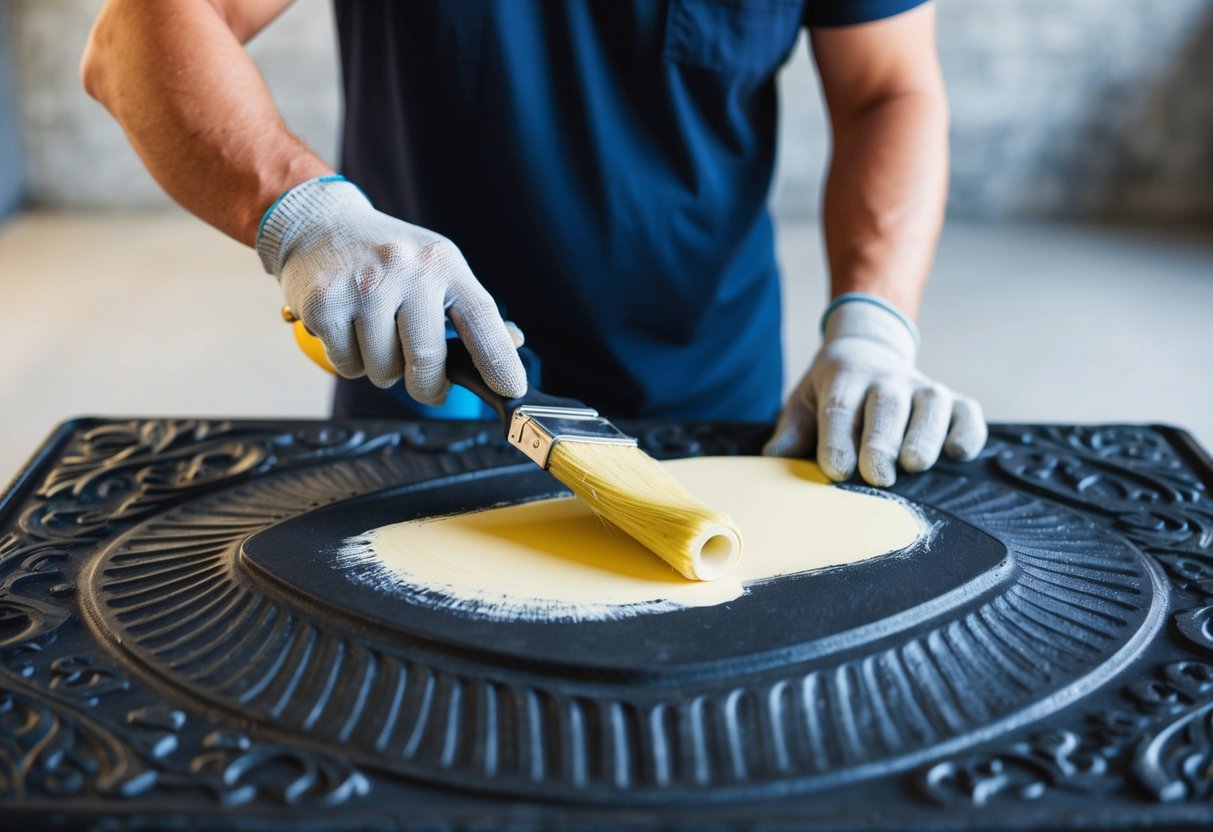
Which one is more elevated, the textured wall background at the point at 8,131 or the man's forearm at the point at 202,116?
the man's forearm at the point at 202,116

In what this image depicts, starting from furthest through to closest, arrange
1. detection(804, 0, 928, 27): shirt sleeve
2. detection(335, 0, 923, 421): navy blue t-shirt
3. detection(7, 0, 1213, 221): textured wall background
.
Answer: detection(7, 0, 1213, 221): textured wall background, detection(804, 0, 928, 27): shirt sleeve, detection(335, 0, 923, 421): navy blue t-shirt

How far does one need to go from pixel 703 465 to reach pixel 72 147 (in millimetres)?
5470

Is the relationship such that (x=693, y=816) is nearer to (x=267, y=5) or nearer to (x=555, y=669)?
(x=555, y=669)

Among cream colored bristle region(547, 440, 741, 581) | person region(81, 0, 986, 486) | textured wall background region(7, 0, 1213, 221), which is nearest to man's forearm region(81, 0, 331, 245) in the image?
person region(81, 0, 986, 486)

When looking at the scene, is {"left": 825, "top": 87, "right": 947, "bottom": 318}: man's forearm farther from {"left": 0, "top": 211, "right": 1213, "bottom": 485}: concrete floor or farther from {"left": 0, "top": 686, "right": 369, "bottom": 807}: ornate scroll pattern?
{"left": 0, "top": 211, "right": 1213, "bottom": 485}: concrete floor

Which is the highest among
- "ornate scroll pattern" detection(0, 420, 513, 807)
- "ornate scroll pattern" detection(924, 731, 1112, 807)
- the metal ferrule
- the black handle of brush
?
the black handle of brush

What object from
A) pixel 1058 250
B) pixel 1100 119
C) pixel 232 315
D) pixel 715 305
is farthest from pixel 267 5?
pixel 1100 119

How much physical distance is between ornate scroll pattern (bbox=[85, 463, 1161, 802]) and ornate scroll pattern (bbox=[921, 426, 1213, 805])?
1.7 inches

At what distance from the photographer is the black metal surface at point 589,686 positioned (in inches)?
32.7

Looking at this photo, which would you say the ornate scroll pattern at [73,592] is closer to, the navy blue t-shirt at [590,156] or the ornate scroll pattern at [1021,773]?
the navy blue t-shirt at [590,156]

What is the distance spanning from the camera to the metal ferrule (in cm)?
123

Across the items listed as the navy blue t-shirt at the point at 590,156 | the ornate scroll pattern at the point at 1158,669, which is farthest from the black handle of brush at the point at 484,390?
the ornate scroll pattern at the point at 1158,669

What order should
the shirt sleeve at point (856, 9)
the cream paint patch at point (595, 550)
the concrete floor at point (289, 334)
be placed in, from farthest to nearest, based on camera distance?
1. the concrete floor at point (289, 334)
2. the shirt sleeve at point (856, 9)
3. the cream paint patch at point (595, 550)

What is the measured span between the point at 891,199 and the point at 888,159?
0.07 meters
